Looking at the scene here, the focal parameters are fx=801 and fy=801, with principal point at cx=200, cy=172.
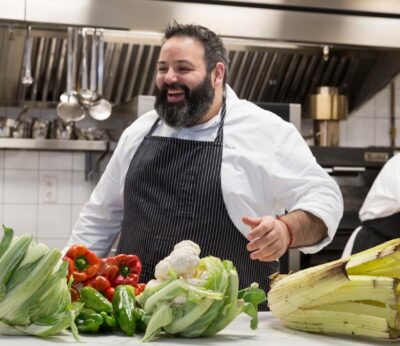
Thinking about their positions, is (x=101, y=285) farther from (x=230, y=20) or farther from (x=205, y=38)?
(x=230, y=20)

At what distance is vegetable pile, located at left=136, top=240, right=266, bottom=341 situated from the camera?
1.53 m

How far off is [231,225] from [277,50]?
2278 millimetres

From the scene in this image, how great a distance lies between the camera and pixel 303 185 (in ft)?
8.59

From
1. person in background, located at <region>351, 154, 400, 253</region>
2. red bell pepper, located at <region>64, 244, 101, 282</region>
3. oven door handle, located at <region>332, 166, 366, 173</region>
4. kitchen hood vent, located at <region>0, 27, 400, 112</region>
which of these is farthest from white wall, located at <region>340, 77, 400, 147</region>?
red bell pepper, located at <region>64, 244, 101, 282</region>

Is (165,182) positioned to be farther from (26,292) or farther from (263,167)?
(26,292)

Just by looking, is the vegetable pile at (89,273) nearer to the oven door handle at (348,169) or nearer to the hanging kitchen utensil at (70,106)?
the hanging kitchen utensil at (70,106)

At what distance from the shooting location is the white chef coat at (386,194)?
3895 mm

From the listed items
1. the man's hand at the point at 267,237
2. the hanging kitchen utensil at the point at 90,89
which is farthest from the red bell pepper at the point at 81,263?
the hanging kitchen utensil at the point at 90,89

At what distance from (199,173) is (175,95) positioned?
0.99 ft

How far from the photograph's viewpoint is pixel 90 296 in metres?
1.66

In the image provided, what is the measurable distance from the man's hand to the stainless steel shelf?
2447 millimetres

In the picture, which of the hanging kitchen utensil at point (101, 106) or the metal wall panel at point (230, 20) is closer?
the metal wall panel at point (230, 20)

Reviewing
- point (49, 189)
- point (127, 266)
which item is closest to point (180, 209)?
point (127, 266)

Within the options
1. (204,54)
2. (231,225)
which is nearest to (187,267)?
(231,225)
